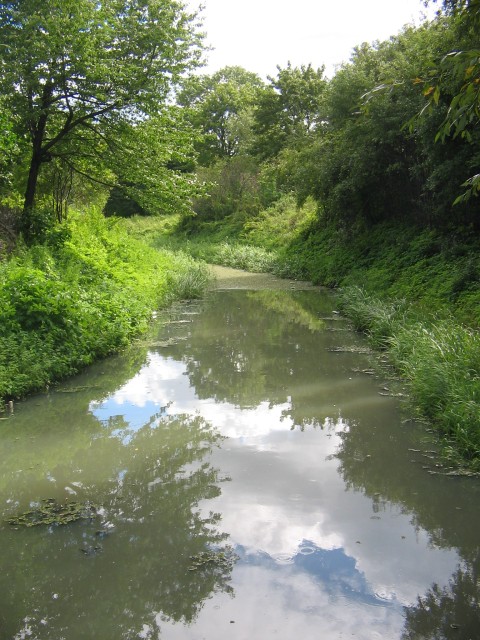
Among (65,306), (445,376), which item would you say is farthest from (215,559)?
(65,306)

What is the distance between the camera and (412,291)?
13789 mm

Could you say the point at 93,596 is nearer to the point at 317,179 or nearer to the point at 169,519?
the point at 169,519

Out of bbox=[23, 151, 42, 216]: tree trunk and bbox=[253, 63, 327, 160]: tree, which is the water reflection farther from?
bbox=[253, 63, 327, 160]: tree

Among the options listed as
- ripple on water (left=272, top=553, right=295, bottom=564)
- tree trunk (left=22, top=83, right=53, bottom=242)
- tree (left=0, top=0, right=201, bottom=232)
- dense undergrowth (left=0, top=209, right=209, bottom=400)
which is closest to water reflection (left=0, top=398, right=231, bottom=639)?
ripple on water (left=272, top=553, right=295, bottom=564)

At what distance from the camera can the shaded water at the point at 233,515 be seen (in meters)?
3.77

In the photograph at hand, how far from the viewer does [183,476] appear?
582cm

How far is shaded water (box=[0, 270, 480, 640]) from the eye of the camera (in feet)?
12.4

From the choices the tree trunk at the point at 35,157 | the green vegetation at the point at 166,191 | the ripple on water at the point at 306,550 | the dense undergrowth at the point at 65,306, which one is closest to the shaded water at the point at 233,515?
the ripple on water at the point at 306,550

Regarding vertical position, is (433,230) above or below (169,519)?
above

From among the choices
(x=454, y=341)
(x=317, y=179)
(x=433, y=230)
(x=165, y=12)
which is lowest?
(x=454, y=341)

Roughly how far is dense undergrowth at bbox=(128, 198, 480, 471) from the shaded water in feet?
1.63

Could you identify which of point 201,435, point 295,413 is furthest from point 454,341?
point 201,435

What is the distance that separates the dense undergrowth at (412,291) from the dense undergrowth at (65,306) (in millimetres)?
5045

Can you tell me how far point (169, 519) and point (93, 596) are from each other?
113 cm
